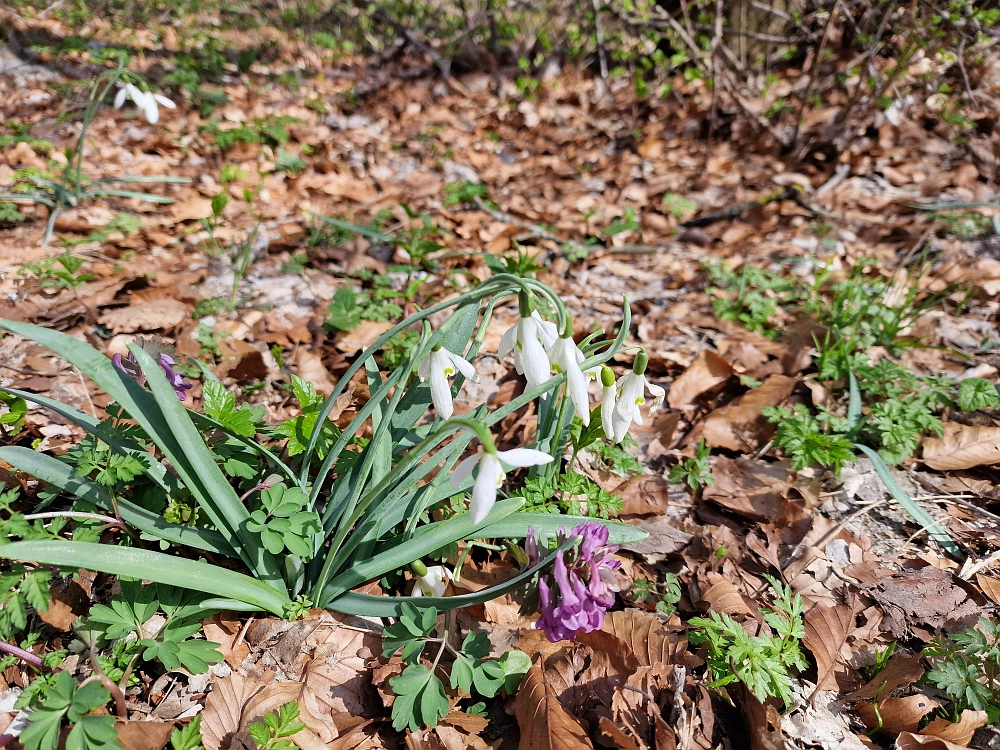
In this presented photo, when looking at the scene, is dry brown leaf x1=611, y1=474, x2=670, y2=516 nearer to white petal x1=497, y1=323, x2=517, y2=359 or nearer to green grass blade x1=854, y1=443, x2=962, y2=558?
green grass blade x1=854, y1=443, x2=962, y2=558

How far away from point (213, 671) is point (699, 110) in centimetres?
572

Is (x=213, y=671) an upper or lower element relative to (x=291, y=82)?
lower

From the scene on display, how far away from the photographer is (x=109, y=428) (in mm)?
1416

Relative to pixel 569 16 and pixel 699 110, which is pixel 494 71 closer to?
pixel 569 16

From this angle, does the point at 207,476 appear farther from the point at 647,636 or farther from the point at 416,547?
the point at 647,636

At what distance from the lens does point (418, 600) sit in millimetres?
1398

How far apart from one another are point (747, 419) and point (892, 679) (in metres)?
1.05

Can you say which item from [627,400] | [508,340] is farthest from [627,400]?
[508,340]

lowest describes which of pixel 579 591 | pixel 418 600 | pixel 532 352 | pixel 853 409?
pixel 853 409

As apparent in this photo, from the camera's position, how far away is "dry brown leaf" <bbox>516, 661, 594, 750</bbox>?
1318 millimetres

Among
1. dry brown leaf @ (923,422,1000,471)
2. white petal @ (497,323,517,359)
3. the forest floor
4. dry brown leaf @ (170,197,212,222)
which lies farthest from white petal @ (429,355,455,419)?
dry brown leaf @ (170,197,212,222)

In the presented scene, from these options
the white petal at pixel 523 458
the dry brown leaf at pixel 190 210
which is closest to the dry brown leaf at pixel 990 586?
the white petal at pixel 523 458

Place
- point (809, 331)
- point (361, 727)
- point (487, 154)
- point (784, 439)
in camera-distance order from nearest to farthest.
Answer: point (361, 727) < point (784, 439) < point (809, 331) < point (487, 154)

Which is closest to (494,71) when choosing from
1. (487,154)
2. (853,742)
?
(487,154)
